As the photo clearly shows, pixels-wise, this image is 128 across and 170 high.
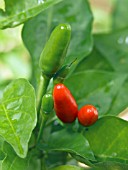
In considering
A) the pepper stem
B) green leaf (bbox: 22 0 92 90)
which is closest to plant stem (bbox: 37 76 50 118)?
the pepper stem

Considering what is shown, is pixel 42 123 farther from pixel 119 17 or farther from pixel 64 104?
pixel 119 17

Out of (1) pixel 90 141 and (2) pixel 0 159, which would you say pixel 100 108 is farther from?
(2) pixel 0 159

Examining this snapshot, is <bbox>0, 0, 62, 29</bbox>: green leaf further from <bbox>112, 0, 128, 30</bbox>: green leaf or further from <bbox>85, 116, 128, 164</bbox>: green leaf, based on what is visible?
<bbox>112, 0, 128, 30</bbox>: green leaf

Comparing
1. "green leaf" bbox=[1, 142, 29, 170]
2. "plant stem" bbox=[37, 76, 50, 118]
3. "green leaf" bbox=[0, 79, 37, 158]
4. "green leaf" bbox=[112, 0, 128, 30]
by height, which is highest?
"green leaf" bbox=[0, 79, 37, 158]

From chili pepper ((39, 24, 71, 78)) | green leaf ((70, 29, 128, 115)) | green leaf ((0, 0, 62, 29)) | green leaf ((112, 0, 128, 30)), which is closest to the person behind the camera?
chili pepper ((39, 24, 71, 78))

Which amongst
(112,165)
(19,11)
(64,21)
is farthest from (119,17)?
(112,165)

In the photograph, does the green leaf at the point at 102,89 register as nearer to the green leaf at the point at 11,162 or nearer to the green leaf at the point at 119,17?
the green leaf at the point at 11,162

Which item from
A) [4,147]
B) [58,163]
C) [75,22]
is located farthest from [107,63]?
[4,147]

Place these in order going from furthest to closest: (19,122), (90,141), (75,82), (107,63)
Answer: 1. (107,63)
2. (75,82)
3. (90,141)
4. (19,122)
